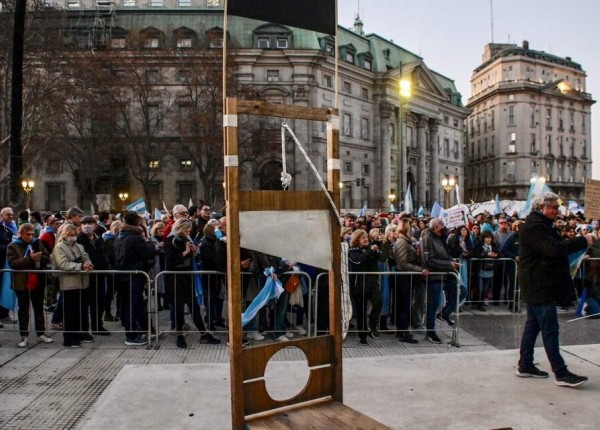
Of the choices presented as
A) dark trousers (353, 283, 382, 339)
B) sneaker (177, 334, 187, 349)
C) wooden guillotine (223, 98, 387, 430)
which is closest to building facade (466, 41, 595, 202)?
dark trousers (353, 283, 382, 339)

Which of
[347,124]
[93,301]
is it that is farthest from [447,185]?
[93,301]

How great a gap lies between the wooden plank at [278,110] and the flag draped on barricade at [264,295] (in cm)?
437

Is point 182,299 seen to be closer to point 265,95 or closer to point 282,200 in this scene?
point 282,200

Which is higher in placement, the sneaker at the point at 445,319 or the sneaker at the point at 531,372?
the sneaker at the point at 531,372

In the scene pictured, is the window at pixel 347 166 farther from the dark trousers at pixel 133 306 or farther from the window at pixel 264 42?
the dark trousers at pixel 133 306

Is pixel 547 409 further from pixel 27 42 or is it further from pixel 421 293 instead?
pixel 27 42

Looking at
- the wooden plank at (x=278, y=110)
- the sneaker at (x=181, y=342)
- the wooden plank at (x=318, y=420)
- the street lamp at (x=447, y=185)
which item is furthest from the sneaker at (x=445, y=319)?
the street lamp at (x=447, y=185)

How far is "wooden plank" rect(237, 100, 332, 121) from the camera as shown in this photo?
156 inches

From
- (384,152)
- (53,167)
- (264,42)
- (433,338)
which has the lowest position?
(433,338)

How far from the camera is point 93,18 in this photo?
51.3 m

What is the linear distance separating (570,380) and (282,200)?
12.9 ft

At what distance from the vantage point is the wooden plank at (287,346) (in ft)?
13.1

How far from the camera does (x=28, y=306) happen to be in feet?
27.8

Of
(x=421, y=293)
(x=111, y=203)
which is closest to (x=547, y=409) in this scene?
(x=421, y=293)
